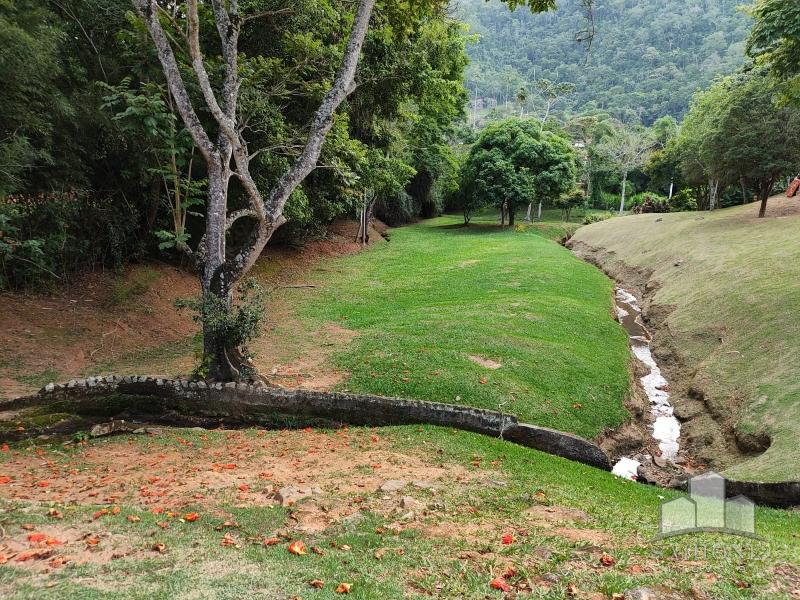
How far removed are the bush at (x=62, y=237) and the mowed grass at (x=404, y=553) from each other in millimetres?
8134

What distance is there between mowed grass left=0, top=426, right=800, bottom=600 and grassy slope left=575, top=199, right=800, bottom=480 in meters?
4.10

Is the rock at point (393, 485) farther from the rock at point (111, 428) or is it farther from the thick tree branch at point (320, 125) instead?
the thick tree branch at point (320, 125)

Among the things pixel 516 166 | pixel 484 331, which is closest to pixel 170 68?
pixel 484 331

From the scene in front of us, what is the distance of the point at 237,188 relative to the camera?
1753cm

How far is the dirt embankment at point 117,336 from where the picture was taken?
35.6 ft

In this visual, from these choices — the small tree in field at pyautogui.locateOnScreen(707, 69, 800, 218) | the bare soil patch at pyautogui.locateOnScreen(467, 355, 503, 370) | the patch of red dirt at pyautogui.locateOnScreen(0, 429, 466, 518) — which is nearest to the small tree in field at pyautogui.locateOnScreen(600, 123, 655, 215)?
the small tree in field at pyautogui.locateOnScreen(707, 69, 800, 218)

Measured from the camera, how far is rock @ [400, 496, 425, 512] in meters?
5.48

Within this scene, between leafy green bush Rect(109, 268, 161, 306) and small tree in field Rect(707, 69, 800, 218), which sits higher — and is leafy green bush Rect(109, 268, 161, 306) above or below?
below

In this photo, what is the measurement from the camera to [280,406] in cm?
938

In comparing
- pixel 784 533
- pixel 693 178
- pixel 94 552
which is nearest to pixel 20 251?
pixel 94 552

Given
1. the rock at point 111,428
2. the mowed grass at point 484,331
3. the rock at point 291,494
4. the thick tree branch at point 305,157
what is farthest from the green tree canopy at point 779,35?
the rock at point 111,428

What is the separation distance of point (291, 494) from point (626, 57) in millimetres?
142978

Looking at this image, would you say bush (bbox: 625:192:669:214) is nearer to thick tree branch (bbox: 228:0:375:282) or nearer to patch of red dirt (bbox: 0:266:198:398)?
patch of red dirt (bbox: 0:266:198:398)

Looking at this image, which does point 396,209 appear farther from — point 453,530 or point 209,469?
point 453,530
